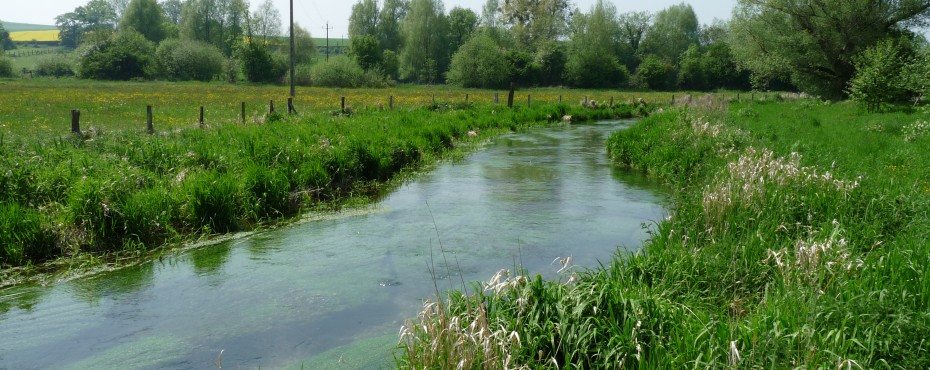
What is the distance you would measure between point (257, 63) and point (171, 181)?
65.5m

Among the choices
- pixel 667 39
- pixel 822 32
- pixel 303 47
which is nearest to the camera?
pixel 822 32

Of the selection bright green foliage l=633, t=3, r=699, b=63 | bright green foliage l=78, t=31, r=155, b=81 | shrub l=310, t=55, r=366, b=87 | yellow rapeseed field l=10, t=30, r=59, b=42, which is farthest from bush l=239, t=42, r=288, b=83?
yellow rapeseed field l=10, t=30, r=59, b=42

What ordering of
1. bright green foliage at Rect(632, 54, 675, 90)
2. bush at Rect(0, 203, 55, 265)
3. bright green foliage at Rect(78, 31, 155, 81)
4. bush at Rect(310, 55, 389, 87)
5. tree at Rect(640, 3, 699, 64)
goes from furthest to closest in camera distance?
tree at Rect(640, 3, 699, 64) < bright green foliage at Rect(632, 54, 675, 90) < bright green foliage at Rect(78, 31, 155, 81) < bush at Rect(310, 55, 389, 87) < bush at Rect(0, 203, 55, 265)

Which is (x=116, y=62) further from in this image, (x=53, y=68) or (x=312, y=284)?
(x=312, y=284)

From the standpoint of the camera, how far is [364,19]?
315 feet

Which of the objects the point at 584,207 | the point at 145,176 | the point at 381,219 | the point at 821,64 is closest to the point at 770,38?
the point at 821,64

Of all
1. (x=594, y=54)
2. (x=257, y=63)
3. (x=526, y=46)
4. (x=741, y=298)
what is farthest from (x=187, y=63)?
(x=741, y=298)

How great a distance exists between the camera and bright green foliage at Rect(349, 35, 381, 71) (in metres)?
77.6

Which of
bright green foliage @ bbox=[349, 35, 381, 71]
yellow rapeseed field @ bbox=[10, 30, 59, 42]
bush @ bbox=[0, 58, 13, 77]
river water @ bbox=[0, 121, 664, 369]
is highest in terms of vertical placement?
yellow rapeseed field @ bbox=[10, 30, 59, 42]

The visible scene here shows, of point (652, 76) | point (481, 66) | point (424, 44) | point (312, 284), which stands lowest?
point (312, 284)

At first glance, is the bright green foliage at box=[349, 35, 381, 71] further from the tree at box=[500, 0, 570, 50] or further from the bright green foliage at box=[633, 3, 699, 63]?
the bright green foliage at box=[633, 3, 699, 63]

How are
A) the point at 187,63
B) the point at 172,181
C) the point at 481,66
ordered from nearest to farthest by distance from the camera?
the point at 172,181 → the point at 481,66 → the point at 187,63

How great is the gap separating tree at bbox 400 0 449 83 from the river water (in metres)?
70.3

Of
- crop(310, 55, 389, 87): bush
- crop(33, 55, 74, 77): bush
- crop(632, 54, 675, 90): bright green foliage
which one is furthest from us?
crop(632, 54, 675, 90): bright green foliage
